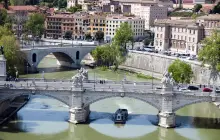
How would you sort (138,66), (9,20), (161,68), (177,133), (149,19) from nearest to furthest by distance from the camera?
1. (177,133)
2. (161,68)
3. (138,66)
4. (9,20)
5. (149,19)

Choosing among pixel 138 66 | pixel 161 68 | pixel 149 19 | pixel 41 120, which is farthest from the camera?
pixel 149 19

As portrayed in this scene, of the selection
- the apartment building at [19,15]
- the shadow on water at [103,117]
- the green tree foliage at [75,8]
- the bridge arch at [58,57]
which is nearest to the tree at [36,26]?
the apartment building at [19,15]

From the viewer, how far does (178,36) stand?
2312 inches

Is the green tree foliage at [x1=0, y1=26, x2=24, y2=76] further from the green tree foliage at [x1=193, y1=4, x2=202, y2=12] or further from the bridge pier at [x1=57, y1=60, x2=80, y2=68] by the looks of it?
the green tree foliage at [x1=193, y1=4, x2=202, y2=12]

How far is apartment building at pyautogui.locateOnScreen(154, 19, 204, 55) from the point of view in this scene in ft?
185

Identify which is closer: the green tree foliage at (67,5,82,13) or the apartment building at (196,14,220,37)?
the apartment building at (196,14,220,37)

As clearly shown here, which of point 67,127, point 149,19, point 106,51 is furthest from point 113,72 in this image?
point 149,19

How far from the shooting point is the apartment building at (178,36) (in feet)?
185

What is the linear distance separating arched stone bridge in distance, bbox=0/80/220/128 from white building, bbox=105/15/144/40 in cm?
3950

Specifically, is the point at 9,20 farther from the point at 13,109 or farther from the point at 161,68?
the point at 13,109

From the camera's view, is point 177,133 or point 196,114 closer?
point 177,133

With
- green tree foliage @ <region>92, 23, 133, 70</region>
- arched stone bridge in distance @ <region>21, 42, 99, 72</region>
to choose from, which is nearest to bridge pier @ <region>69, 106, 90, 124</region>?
arched stone bridge in distance @ <region>21, 42, 99, 72</region>

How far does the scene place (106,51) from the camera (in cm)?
5222

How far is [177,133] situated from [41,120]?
8371 millimetres
